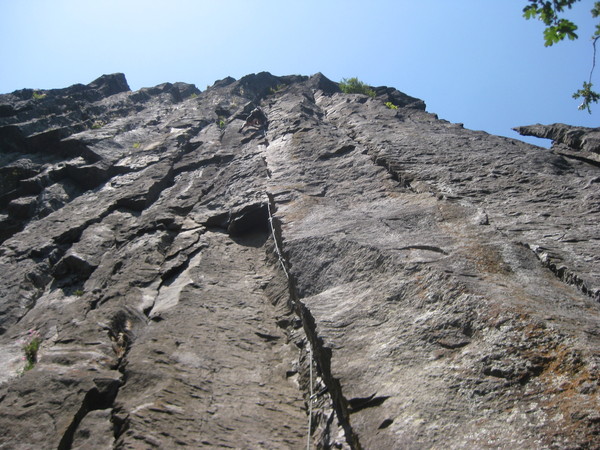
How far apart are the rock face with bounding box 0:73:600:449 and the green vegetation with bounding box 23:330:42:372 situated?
110 mm

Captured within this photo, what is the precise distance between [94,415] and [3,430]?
0.92m

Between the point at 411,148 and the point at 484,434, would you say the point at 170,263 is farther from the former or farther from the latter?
the point at 484,434

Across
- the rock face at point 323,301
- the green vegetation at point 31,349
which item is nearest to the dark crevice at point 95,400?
the rock face at point 323,301

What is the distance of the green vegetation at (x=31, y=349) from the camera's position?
22.3 feet

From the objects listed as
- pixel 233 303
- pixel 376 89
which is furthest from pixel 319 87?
pixel 233 303

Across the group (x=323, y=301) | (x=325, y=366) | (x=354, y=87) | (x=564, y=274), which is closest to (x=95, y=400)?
(x=325, y=366)

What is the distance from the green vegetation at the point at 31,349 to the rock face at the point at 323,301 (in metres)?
0.11

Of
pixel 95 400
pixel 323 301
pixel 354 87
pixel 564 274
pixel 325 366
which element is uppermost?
pixel 354 87

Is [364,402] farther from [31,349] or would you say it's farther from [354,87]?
[354,87]

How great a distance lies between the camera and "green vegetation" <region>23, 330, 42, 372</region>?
6.79 metres

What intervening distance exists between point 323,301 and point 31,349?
491 cm

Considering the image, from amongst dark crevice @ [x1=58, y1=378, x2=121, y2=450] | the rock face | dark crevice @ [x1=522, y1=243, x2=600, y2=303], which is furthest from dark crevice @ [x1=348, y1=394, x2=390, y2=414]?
dark crevice @ [x1=58, y1=378, x2=121, y2=450]

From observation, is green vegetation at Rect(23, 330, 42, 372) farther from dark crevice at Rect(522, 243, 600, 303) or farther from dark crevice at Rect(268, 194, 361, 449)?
dark crevice at Rect(522, 243, 600, 303)

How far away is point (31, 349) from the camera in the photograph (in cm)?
704
